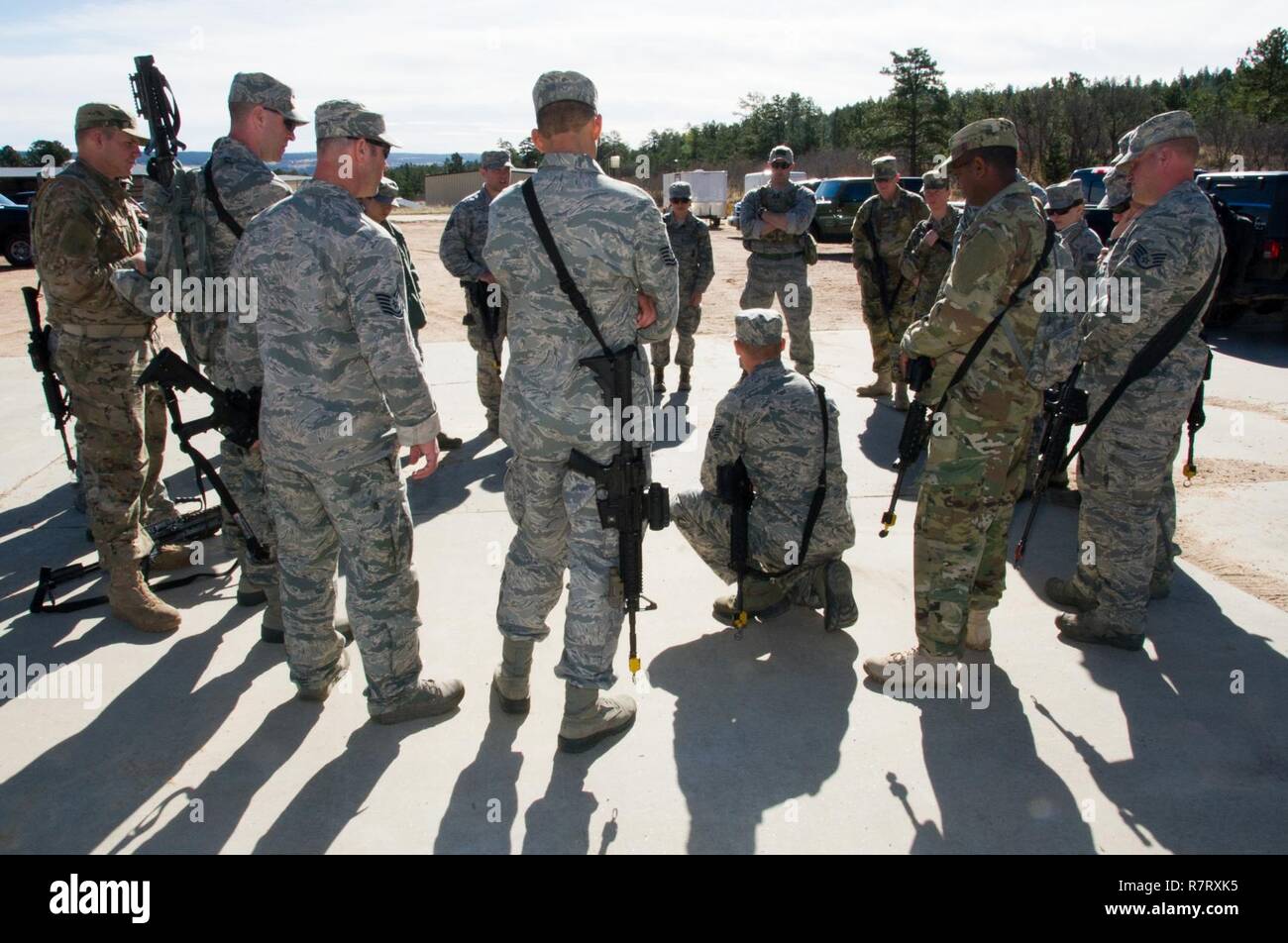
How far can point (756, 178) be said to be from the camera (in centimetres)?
2480

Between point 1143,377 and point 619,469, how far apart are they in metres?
2.27

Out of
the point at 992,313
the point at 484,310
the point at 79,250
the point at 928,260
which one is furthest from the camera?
the point at 928,260

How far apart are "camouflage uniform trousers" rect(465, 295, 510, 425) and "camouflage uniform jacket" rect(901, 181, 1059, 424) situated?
3687 millimetres

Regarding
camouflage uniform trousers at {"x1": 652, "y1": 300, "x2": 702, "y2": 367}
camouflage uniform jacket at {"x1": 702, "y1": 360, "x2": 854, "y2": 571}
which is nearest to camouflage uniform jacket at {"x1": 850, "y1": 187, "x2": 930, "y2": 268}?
camouflage uniform trousers at {"x1": 652, "y1": 300, "x2": 702, "y2": 367}

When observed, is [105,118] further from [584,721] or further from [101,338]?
[584,721]

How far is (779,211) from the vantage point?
24.1 ft

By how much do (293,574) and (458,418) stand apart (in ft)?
13.3

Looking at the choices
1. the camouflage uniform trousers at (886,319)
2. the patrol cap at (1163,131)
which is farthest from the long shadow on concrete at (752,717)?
the camouflage uniform trousers at (886,319)

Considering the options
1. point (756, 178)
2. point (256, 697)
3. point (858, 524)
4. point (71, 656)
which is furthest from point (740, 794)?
point (756, 178)

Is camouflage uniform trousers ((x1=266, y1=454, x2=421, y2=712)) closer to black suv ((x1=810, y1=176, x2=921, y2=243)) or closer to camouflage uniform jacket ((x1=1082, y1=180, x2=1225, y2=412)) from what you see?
camouflage uniform jacket ((x1=1082, y1=180, x2=1225, y2=412))

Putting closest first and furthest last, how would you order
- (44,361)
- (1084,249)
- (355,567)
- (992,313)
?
(355,567), (992,313), (44,361), (1084,249)

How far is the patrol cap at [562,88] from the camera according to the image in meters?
2.79

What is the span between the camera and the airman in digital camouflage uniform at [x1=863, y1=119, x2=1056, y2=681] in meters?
3.11

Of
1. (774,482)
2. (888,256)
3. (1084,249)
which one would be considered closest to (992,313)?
(774,482)
